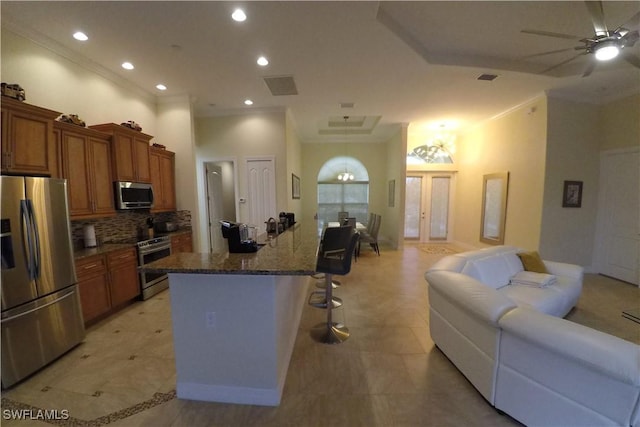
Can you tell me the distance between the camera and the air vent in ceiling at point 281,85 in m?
3.81

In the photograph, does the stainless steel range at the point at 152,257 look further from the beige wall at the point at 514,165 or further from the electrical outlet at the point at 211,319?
the beige wall at the point at 514,165

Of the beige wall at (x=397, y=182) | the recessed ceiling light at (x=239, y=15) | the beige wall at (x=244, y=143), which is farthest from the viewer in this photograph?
the beige wall at (x=397, y=182)

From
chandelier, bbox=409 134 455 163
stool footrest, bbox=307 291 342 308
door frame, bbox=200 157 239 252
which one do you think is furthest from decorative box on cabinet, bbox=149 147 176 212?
chandelier, bbox=409 134 455 163

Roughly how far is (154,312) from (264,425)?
2.40 m

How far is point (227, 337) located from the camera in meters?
1.77

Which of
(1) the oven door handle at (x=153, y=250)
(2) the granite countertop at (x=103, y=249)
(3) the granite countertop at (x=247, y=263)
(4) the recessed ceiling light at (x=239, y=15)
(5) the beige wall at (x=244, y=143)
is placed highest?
(4) the recessed ceiling light at (x=239, y=15)

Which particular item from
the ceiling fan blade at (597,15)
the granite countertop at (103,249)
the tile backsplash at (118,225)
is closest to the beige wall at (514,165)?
the ceiling fan blade at (597,15)

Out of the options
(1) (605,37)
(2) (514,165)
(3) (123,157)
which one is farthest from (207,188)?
(2) (514,165)

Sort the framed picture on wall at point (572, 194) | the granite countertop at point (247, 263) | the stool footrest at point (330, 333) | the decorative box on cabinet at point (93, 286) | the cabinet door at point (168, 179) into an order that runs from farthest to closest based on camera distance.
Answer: the framed picture on wall at point (572, 194) < the cabinet door at point (168, 179) < the decorative box on cabinet at point (93, 286) < the stool footrest at point (330, 333) < the granite countertop at point (247, 263)

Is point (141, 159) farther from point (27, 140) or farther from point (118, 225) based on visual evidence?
point (27, 140)

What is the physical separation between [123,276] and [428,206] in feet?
24.0

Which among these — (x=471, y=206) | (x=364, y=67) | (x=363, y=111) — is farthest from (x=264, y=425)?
(x=471, y=206)

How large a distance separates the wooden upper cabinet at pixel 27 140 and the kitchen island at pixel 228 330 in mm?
1766

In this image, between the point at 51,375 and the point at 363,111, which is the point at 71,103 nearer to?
the point at 51,375
